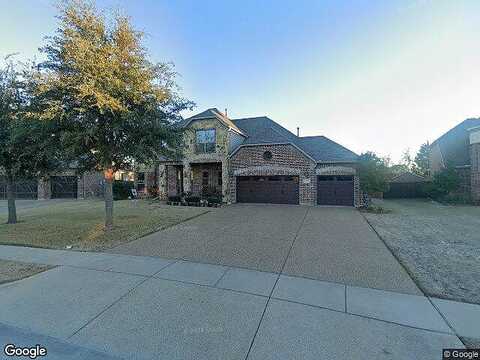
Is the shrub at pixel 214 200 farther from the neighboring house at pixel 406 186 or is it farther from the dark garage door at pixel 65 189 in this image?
the dark garage door at pixel 65 189

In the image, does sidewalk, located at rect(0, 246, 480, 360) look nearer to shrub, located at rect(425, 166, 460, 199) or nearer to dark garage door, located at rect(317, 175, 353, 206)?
dark garage door, located at rect(317, 175, 353, 206)

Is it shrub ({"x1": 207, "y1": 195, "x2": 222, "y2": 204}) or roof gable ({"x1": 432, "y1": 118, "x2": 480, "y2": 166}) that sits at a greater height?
roof gable ({"x1": 432, "y1": 118, "x2": 480, "y2": 166})

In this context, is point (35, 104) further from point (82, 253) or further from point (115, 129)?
point (82, 253)

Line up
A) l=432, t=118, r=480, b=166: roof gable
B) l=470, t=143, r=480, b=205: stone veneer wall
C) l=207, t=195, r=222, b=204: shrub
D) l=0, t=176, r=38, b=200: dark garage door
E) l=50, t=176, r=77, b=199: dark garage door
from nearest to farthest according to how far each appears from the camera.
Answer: l=207, t=195, r=222, b=204: shrub, l=470, t=143, r=480, b=205: stone veneer wall, l=432, t=118, r=480, b=166: roof gable, l=0, t=176, r=38, b=200: dark garage door, l=50, t=176, r=77, b=199: dark garage door

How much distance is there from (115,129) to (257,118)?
722 inches

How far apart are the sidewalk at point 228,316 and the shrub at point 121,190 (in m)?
21.8

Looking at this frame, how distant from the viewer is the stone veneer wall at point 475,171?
19.1 meters

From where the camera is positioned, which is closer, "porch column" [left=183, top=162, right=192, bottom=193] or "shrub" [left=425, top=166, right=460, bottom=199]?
"shrub" [left=425, top=166, right=460, bottom=199]

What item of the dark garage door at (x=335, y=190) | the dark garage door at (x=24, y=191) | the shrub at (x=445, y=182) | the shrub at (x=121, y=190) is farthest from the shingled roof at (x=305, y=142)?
the dark garage door at (x=24, y=191)

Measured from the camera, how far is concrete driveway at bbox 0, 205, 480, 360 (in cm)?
320

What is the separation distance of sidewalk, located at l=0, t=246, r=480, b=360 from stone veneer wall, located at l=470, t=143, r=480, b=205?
20788mm

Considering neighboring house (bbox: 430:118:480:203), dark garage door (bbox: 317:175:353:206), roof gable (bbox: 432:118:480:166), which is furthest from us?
roof gable (bbox: 432:118:480:166)

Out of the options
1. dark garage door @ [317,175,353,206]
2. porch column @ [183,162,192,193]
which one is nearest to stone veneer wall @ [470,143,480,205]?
dark garage door @ [317,175,353,206]

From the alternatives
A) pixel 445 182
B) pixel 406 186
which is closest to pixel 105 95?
pixel 445 182
